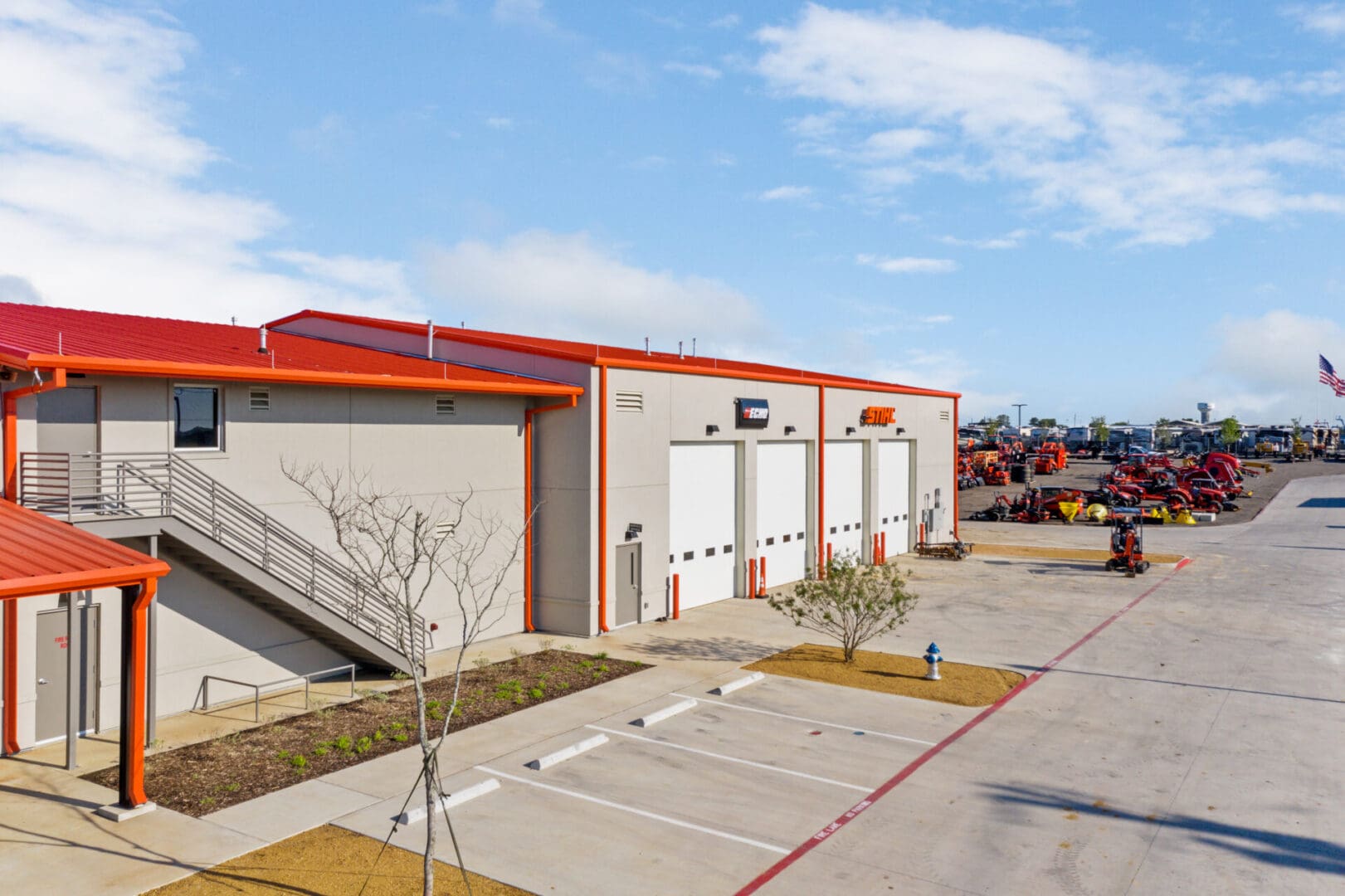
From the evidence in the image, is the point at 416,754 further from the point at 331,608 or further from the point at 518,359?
the point at 518,359

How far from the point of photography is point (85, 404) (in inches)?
580

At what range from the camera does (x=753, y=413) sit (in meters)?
27.0

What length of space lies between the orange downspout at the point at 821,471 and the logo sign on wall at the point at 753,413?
3.50 m

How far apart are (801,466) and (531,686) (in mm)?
15434

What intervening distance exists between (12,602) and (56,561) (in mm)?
3339

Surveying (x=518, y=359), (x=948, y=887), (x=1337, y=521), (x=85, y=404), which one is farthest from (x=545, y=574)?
(x=1337, y=521)

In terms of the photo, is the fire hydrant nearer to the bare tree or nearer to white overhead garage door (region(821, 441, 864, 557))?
the bare tree

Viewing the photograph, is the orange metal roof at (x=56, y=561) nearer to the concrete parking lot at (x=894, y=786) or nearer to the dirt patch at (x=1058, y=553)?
the concrete parking lot at (x=894, y=786)

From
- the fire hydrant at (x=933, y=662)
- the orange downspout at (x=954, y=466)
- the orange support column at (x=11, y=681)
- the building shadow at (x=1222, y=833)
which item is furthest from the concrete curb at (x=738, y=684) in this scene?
the orange downspout at (x=954, y=466)

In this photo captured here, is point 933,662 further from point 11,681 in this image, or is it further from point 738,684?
point 11,681

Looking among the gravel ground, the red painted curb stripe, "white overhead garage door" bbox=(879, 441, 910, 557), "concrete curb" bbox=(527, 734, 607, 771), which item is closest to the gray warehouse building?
"concrete curb" bbox=(527, 734, 607, 771)

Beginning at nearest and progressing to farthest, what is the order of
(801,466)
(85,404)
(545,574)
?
1. (85,404)
2. (545,574)
3. (801,466)

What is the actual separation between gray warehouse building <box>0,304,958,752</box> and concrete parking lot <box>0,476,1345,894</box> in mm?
2667

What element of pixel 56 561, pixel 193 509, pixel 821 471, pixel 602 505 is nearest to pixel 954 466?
pixel 821 471
